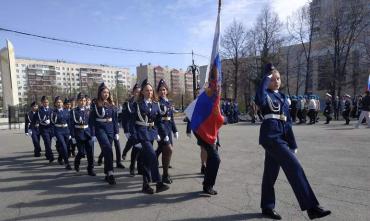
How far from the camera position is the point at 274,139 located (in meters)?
4.98

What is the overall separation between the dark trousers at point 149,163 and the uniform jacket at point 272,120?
2.19 metres

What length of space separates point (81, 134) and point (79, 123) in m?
0.31

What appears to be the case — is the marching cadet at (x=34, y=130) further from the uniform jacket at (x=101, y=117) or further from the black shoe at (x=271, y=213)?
the black shoe at (x=271, y=213)

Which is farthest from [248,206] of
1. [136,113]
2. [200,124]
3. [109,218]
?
[136,113]

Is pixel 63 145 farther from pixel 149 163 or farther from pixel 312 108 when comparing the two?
pixel 312 108

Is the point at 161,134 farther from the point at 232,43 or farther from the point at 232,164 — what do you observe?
the point at 232,43

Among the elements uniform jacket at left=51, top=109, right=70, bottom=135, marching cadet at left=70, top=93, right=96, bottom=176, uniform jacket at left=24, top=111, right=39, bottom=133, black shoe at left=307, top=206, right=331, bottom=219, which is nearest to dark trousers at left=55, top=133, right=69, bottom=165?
uniform jacket at left=51, top=109, right=70, bottom=135

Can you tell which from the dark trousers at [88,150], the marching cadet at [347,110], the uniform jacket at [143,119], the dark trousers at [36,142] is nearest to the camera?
the uniform jacket at [143,119]

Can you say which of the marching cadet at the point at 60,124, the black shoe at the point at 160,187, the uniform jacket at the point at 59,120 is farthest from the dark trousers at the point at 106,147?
the uniform jacket at the point at 59,120

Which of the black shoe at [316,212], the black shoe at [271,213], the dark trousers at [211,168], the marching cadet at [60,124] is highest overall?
the marching cadet at [60,124]

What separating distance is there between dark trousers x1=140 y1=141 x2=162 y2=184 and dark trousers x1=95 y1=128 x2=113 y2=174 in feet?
3.68

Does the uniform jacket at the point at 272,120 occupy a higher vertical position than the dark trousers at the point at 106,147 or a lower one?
higher

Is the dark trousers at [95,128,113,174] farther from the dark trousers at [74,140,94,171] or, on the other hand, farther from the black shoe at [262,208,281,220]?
the black shoe at [262,208,281,220]

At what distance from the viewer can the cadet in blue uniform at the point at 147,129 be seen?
655cm
